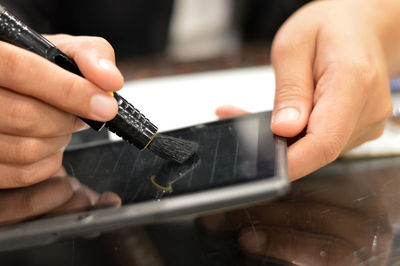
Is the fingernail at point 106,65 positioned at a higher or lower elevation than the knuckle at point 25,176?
higher

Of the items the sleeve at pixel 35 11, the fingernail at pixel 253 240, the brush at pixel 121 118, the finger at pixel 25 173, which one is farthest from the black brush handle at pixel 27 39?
the sleeve at pixel 35 11

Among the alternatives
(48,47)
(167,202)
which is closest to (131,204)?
(167,202)

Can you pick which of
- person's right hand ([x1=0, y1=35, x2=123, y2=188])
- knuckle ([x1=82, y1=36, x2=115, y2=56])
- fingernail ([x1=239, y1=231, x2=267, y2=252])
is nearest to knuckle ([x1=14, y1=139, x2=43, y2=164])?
person's right hand ([x1=0, y1=35, x2=123, y2=188])

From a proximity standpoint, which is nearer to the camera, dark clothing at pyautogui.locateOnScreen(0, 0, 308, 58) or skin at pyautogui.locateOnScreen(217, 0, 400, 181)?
skin at pyautogui.locateOnScreen(217, 0, 400, 181)

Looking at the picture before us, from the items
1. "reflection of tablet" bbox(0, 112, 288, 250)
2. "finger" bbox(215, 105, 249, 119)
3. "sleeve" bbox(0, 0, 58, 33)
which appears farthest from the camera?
"sleeve" bbox(0, 0, 58, 33)

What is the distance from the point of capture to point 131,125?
34 cm

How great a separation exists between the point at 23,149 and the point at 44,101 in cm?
5

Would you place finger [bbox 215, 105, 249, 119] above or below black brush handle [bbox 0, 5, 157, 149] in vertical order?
above

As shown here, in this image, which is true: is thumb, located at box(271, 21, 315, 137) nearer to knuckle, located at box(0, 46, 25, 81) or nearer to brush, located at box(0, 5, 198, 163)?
brush, located at box(0, 5, 198, 163)

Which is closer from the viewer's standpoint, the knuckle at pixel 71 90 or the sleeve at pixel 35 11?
the knuckle at pixel 71 90

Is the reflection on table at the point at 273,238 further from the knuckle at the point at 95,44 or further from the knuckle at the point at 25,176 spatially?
the knuckle at the point at 95,44

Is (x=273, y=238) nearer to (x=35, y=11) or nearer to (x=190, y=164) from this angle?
(x=190, y=164)

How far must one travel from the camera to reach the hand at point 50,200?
12.3 inches

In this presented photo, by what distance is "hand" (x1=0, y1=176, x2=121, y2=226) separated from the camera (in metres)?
0.31
